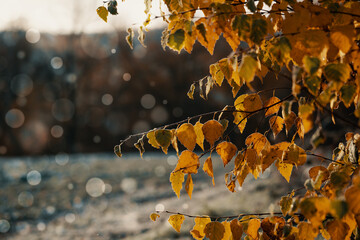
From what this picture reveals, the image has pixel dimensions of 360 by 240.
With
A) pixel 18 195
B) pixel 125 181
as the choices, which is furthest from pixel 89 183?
pixel 18 195

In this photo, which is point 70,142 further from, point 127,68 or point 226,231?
point 226,231

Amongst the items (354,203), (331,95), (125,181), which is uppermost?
(331,95)

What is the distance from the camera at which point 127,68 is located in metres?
18.9

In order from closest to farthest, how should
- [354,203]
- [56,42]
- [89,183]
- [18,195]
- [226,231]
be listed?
[354,203]
[226,231]
[18,195]
[89,183]
[56,42]

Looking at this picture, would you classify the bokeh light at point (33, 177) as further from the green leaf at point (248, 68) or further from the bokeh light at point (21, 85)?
the green leaf at point (248, 68)

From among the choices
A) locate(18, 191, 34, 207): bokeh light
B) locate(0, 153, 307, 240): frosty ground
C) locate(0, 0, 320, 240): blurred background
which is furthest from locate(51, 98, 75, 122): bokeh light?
locate(18, 191, 34, 207): bokeh light

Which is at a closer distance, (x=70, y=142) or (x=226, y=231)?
(x=226, y=231)

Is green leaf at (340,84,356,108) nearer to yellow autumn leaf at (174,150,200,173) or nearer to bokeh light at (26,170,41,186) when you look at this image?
yellow autumn leaf at (174,150,200,173)

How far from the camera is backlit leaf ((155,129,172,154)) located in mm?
1304

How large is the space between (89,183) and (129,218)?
3379 millimetres

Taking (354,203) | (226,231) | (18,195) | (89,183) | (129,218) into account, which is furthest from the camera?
(89,183)

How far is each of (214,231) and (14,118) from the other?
17632 mm

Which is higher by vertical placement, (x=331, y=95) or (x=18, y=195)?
(x=331, y=95)

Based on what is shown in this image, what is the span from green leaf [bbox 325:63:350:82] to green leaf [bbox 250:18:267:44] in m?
0.20
